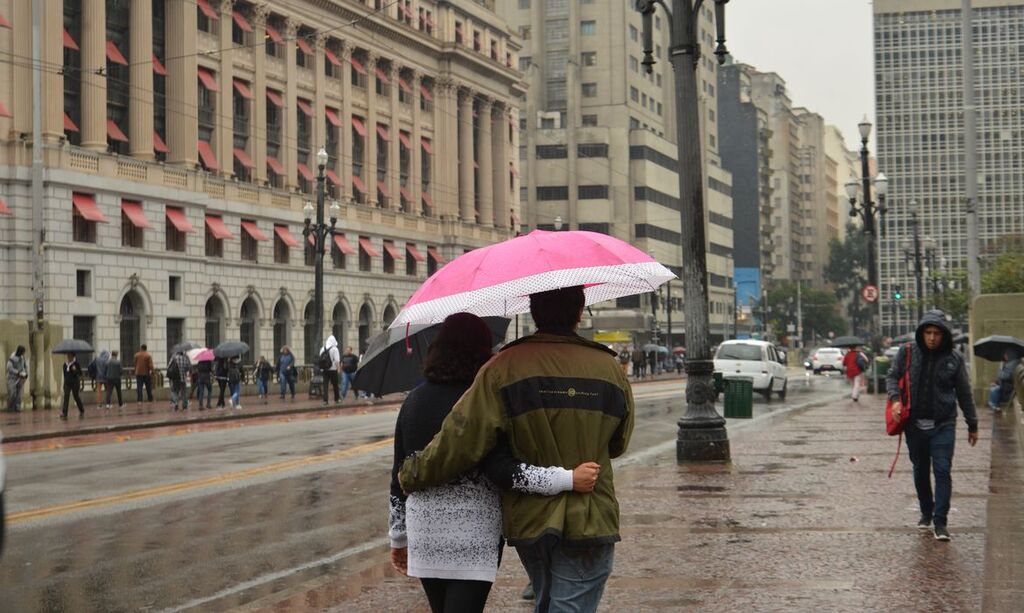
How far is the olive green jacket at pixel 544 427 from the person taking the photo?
475 centimetres

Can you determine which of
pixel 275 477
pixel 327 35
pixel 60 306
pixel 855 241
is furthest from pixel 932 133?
pixel 275 477

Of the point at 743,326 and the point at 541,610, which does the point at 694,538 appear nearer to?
the point at 541,610

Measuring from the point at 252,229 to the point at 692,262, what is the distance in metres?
48.9

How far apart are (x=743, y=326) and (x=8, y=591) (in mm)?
145678

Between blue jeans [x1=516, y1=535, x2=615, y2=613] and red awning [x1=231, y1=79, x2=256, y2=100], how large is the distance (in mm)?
61371

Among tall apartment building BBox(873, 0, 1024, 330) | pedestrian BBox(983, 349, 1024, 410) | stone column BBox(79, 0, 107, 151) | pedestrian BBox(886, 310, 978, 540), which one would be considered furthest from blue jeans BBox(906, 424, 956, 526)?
tall apartment building BBox(873, 0, 1024, 330)

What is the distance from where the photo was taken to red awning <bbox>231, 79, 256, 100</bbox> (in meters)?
63.7

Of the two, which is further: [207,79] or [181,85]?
[207,79]

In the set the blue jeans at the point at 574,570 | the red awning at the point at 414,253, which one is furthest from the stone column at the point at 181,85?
the blue jeans at the point at 574,570

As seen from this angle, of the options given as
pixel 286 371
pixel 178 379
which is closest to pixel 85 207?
pixel 286 371

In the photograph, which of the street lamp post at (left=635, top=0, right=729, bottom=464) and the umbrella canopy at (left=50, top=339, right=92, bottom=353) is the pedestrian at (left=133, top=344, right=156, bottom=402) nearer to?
the umbrella canopy at (left=50, top=339, right=92, bottom=353)

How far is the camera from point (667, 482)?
48.3ft

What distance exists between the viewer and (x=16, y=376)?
35844mm

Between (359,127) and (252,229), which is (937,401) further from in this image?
(359,127)
